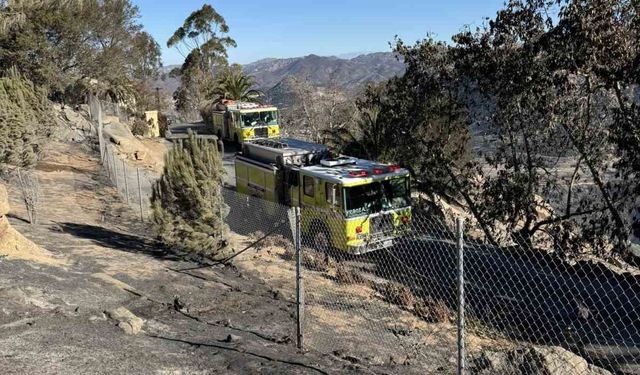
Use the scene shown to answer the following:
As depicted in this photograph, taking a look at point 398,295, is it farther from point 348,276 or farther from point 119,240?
point 119,240

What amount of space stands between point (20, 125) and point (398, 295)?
8.73 metres

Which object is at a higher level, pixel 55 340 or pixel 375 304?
pixel 55 340

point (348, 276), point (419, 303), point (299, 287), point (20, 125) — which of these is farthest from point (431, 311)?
point (20, 125)

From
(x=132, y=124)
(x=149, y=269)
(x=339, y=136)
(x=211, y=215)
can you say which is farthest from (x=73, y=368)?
(x=132, y=124)

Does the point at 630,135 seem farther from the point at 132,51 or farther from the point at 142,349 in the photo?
the point at 132,51

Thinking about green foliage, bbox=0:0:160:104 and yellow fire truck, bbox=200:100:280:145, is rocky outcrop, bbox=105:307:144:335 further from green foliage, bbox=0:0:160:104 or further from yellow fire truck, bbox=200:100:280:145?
green foliage, bbox=0:0:160:104

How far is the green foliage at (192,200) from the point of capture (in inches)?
442

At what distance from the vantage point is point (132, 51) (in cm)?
3638

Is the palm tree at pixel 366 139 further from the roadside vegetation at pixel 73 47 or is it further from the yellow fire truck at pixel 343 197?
the roadside vegetation at pixel 73 47

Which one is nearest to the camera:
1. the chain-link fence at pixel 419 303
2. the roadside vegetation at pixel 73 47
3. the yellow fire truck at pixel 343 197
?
the chain-link fence at pixel 419 303

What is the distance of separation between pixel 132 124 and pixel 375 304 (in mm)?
29017

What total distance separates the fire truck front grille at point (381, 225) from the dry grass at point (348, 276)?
1492 millimetres

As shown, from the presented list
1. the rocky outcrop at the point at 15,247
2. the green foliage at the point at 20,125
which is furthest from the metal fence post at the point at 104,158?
the rocky outcrop at the point at 15,247

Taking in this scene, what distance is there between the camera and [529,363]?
249 inches
